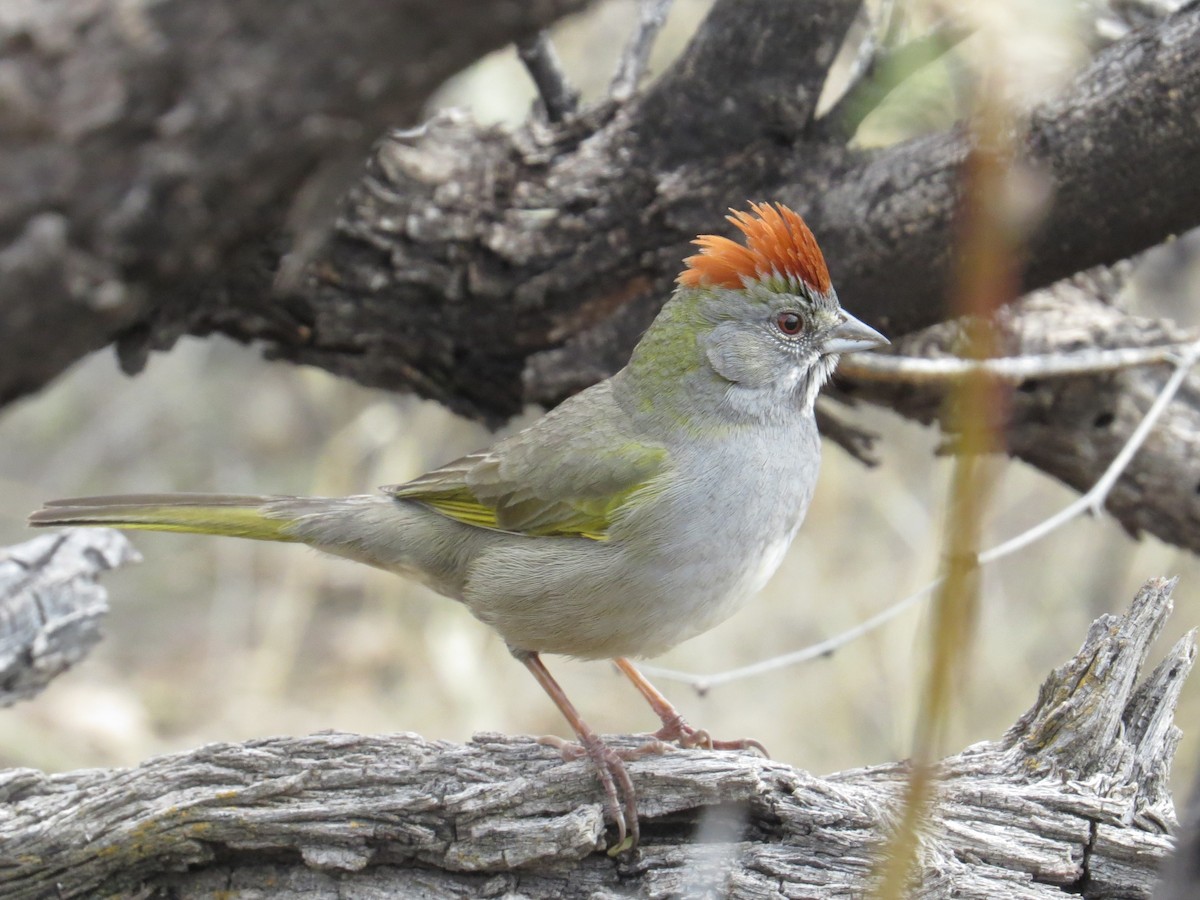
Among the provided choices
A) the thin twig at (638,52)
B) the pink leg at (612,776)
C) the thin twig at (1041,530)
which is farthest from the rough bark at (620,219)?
the pink leg at (612,776)

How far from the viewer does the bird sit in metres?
3.43

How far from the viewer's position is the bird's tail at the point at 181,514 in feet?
11.2

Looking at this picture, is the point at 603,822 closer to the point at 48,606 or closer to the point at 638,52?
the point at 48,606

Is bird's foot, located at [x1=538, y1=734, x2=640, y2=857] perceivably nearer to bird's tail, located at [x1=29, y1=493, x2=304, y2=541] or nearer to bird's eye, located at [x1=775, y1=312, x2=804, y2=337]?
bird's tail, located at [x1=29, y1=493, x2=304, y2=541]

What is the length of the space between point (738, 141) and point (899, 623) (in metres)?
3.91

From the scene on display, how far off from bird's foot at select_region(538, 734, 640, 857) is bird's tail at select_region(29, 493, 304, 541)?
3.90ft

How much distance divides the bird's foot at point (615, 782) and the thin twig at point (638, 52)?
7.66ft

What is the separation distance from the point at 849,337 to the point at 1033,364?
86cm

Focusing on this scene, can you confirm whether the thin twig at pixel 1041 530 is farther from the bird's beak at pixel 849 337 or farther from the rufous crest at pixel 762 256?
the rufous crest at pixel 762 256

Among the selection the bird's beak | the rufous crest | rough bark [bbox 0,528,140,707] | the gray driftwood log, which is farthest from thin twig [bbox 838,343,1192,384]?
rough bark [bbox 0,528,140,707]

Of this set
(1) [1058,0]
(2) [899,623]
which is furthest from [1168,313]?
(1) [1058,0]

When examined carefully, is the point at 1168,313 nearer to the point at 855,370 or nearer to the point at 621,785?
the point at 855,370

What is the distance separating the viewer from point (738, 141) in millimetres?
4168

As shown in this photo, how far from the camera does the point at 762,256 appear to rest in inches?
143
